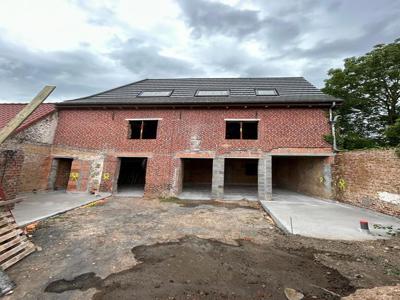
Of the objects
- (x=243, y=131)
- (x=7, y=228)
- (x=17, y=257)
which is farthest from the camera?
(x=243, y=131)

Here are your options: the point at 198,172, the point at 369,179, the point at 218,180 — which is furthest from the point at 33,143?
the point at 369,179

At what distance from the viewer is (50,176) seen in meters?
9.85

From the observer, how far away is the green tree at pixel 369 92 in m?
9.77

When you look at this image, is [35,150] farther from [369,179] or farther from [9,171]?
[369,179]

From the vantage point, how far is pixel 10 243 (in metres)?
3.25

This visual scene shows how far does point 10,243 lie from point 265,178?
29.4 feet

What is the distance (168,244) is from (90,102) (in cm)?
963

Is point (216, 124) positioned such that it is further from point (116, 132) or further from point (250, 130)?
point (116, 132)

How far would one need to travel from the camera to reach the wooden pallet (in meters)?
3.03

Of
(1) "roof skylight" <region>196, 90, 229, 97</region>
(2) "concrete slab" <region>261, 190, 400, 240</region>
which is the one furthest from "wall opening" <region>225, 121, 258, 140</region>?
(2) "concrete slab" <region>261, 190, 400, 240</region>

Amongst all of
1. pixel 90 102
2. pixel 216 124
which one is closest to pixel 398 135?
pixel 216 124

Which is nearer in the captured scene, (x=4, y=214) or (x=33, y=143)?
(x=4, y=214)

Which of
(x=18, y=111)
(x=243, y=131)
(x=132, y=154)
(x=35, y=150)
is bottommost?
(x=35, y=150)

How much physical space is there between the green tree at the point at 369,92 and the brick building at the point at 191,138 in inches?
91.3
